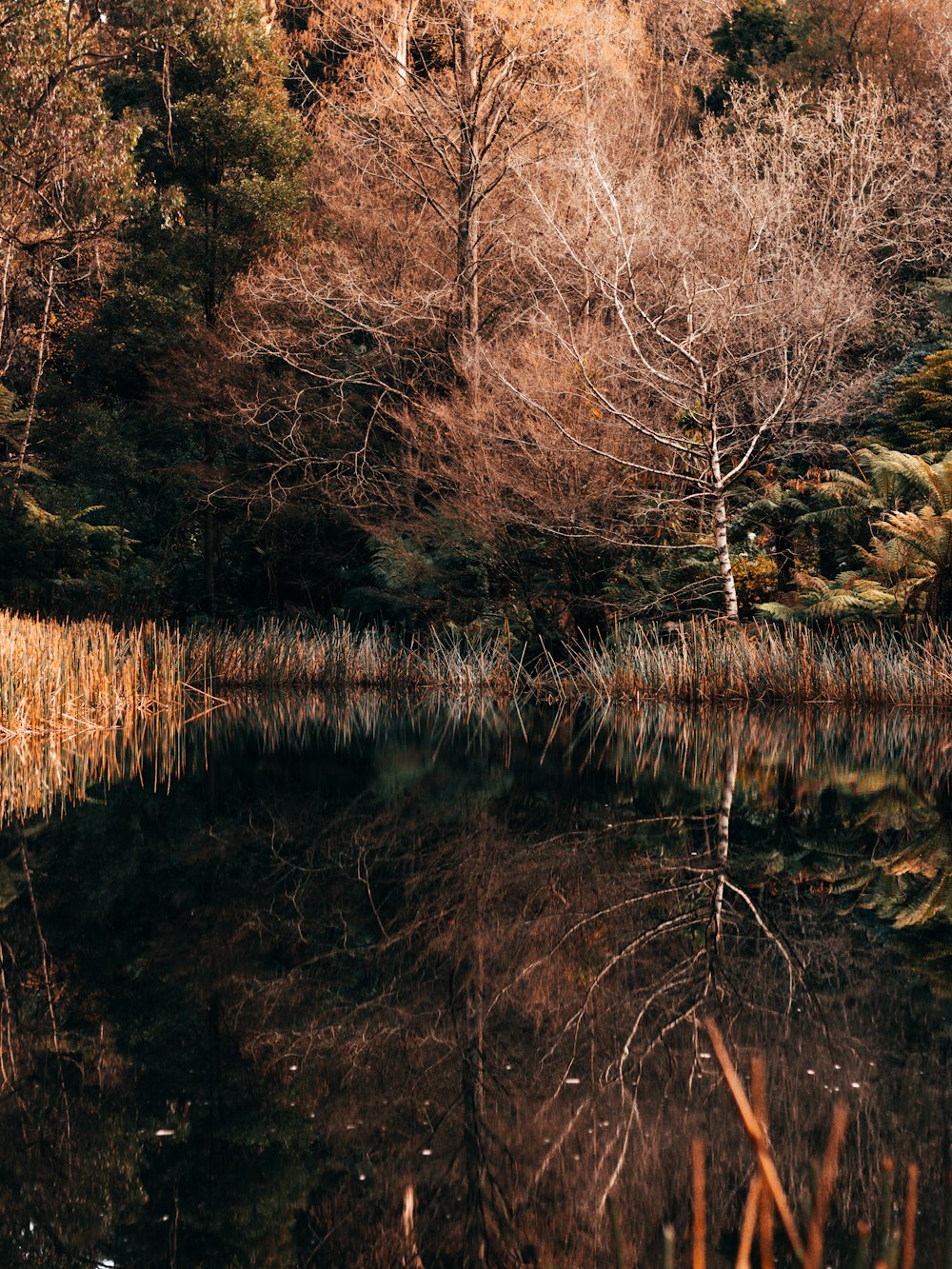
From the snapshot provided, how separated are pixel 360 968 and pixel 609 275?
507 inches

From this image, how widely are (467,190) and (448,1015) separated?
53.9 ft

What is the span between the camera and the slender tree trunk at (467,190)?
58.9 feet

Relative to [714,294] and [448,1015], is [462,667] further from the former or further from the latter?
[448,1015]

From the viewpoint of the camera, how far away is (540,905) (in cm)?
482

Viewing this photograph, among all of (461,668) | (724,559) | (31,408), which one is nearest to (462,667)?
(461,668)

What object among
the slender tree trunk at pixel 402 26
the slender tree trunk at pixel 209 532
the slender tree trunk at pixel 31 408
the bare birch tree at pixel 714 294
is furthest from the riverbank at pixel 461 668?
the slender tree trunk at pixel 402 26

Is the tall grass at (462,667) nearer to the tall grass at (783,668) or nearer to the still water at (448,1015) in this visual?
the tall grass at (783,668)

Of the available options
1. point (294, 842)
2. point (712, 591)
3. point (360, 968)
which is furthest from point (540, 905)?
point (712, 591)

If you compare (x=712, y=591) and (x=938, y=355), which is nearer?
(x=712, y=591)

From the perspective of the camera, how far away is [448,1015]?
3.56m

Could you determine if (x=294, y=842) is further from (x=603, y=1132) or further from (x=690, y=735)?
(x=690, y=735)

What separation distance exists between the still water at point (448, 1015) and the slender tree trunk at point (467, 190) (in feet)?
38.8

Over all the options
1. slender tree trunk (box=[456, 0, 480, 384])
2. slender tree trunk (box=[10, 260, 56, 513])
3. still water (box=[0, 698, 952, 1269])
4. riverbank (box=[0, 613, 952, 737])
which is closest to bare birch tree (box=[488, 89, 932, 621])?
slender tree trunk (box=[456, 0, 480, 384])

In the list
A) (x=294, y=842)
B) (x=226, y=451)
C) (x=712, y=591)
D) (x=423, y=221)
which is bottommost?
(x=294, y=842)
